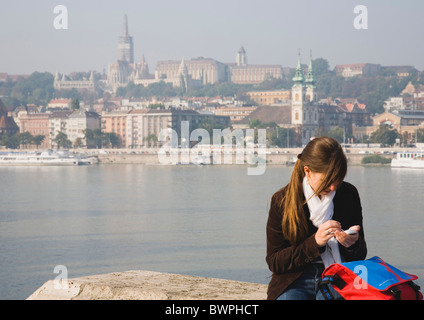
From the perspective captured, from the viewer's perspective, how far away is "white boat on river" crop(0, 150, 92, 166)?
38.9 metres

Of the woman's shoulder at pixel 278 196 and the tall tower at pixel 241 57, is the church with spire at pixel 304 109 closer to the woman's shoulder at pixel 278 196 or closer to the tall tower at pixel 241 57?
the tall tower at pixel 241 57

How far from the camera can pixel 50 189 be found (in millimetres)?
20266

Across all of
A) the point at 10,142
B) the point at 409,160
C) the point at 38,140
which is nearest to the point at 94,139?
the point at 38,140

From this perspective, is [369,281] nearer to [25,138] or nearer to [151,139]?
[151,139]

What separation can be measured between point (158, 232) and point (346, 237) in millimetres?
8802

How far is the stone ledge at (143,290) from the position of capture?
1977 millimetres

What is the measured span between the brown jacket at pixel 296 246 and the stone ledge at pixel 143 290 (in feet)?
1.14

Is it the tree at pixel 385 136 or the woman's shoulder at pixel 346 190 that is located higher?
the woman's shoulder at pixel 346 190

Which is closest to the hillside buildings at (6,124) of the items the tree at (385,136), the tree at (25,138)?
the tree at (25,138)

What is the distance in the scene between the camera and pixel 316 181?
159 cm

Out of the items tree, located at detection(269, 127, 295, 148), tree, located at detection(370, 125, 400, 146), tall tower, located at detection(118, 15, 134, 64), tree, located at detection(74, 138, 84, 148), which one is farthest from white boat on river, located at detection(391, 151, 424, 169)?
tall tower, located at detection(118, 15, 134, 64)

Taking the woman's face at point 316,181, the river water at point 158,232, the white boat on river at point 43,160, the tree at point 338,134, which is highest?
the woman's face at point 316,181

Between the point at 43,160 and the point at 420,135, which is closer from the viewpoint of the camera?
the point at 43,160

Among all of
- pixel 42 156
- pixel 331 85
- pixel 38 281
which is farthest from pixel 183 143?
pixel 38 281
